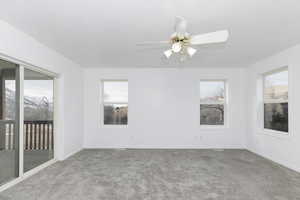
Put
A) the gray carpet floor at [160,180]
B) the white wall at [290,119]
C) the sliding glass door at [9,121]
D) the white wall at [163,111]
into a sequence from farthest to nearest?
the white wall at [163,111]
the white wall at [290,119]
the sliding glass door at [9,121]
the gray carpet floor at [160,180]

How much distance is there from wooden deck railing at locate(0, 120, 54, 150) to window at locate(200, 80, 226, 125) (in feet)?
13.4

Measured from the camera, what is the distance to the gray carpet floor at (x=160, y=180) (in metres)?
2.31

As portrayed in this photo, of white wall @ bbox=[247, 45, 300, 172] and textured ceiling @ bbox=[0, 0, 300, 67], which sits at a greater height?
textured ceiling @ bbox=[0, 0, 300, 67]

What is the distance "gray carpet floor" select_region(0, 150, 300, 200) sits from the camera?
7.58 feet

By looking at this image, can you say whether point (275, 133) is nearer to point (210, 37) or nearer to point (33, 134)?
point (210, 37)

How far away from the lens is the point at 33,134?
3.20 meters

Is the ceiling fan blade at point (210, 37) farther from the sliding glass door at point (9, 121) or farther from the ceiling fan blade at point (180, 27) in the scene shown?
the sliding glass door at point (9, 121)

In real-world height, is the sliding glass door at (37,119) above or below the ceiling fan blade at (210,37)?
below

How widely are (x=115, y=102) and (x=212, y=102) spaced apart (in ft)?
9.92

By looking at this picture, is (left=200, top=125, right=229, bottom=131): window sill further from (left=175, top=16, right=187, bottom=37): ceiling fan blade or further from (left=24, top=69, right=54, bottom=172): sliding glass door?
(left=24, top=69, right=54, bottom=172): sliding glass door

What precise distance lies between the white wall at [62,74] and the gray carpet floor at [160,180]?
571mm

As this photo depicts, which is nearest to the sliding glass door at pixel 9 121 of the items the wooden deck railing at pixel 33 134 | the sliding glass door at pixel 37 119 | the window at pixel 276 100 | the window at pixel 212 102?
the wooden deck railing at pixel 33 134

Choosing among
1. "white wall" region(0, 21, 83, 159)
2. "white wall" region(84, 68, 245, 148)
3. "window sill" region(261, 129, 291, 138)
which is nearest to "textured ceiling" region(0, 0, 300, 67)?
"white wall" region(0, 21, 83, 159)

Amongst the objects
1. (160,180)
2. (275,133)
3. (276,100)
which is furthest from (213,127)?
(160,180)
